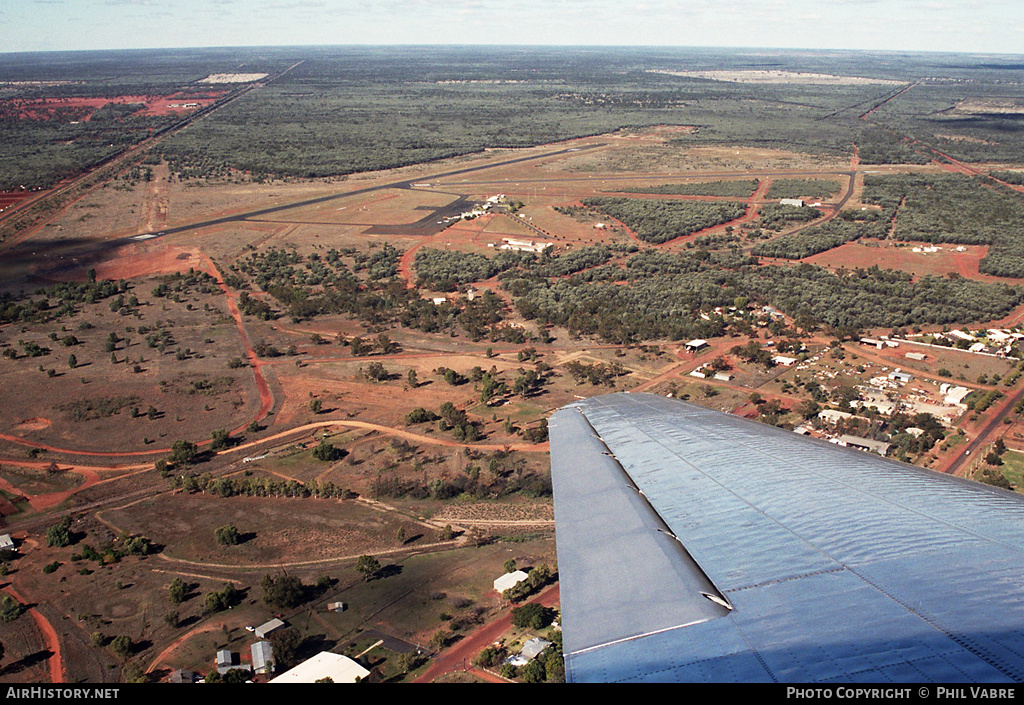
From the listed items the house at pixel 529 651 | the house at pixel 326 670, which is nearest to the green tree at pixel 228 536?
the house at pixel 326 670

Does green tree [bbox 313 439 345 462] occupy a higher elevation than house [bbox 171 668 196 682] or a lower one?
higher

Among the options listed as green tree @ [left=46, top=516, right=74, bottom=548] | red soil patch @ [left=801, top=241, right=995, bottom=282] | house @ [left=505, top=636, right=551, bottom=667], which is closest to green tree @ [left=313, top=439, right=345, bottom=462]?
green tree @ [left=46, top=516, right=74, bottom=548]

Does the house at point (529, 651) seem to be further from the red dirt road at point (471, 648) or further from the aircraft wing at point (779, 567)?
the aircraft wing at point (779, 567)

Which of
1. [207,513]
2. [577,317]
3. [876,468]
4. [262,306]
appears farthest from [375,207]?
[876,468]

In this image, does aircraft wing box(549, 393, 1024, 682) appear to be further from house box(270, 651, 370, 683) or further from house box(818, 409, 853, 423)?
house box(818, 409, 853, 423)

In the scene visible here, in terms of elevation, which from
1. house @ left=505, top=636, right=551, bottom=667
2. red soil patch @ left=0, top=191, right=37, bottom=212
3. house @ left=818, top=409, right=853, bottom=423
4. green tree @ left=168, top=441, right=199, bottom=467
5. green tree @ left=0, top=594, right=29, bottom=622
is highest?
red soil patch @ left=0, top=191, right=37, bottom=212

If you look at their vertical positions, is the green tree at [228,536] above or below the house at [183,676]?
above

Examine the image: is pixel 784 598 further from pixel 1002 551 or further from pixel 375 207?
pixel 375 207

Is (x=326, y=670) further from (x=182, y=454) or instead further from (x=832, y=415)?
(x=832, y=415)
